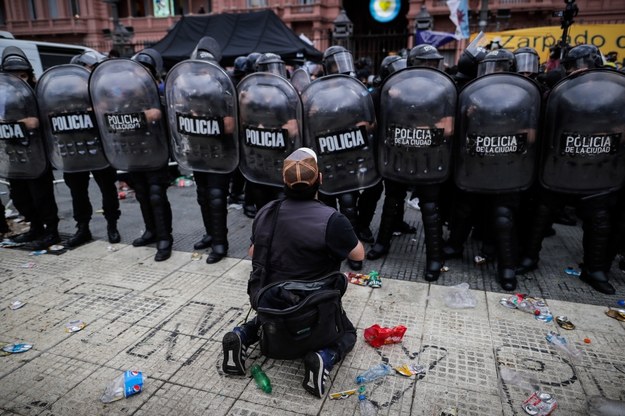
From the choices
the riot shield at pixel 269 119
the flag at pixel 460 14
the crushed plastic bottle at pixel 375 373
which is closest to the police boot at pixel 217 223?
the riot shield at pixel 269 119

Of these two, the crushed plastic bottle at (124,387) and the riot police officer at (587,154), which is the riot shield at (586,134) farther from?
the crushed plastic bottle at (124,387)

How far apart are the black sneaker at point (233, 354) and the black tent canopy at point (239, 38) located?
10.8m

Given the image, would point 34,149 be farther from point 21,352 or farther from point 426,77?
point 426,77

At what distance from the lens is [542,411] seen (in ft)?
7.77

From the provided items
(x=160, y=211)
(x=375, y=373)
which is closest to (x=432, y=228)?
(x=375, y=373)

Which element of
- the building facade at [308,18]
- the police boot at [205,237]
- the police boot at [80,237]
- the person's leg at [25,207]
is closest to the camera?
the police boot at [205,237]

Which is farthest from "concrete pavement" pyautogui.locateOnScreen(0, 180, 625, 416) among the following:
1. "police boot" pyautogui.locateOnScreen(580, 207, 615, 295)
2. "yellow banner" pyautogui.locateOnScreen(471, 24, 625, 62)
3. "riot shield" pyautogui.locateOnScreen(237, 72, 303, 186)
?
"yellow banner" pyautogui.locateOnScreen(471, 24, 625, 62)

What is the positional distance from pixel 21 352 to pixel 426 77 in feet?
13.1

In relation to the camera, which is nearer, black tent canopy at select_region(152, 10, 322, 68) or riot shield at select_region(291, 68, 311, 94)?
riot shield at select_region(291, 68, 311, 94)

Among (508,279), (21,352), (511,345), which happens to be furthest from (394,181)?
(21,352)

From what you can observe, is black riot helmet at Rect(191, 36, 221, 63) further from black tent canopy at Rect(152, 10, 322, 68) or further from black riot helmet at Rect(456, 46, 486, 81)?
black tent canopy at Rect(152, 10, 322, 68)

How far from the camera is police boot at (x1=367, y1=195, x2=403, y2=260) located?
4.46 m

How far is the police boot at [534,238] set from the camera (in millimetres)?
3951

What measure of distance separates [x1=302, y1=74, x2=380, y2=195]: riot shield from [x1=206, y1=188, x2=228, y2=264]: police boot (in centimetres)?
124
